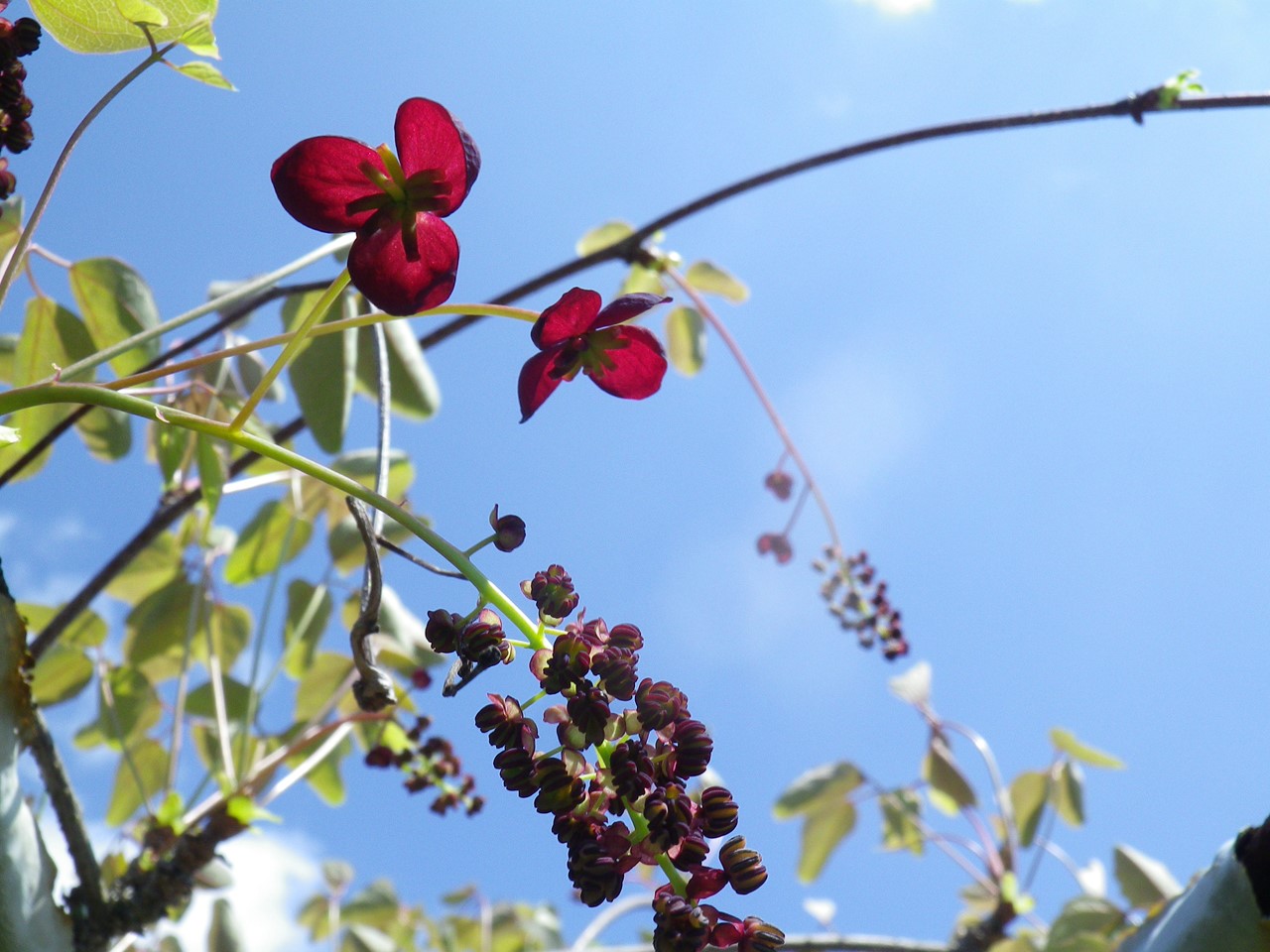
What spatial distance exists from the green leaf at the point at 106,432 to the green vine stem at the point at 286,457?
3.42 feet

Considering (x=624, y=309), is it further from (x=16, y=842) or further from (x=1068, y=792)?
(x=1068, y=792)

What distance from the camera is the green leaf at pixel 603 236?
2.30 m

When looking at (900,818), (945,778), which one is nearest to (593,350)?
(945,778)

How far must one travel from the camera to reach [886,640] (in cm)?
200

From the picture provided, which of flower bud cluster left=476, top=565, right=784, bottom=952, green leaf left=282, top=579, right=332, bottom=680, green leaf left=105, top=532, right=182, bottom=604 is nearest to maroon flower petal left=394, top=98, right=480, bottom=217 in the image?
flower bud cluster left=476, top=565, right=784, bottom=952

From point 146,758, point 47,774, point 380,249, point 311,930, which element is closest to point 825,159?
point 380,249

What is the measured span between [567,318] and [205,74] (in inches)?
20.2

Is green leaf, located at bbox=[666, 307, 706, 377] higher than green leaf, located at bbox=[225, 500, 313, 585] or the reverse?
higher

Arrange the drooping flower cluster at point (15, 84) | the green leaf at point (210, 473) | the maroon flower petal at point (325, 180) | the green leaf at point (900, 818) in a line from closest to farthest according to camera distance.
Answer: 1. the maroon flower petal at point (325, 180)
2. the drooping flower cluster at point (15, 84)
3. the green leaf at point (210, 473)
4. the green leaf at point (900, 818)

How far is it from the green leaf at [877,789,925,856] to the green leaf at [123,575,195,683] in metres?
1.67

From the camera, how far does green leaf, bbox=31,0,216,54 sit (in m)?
0.95

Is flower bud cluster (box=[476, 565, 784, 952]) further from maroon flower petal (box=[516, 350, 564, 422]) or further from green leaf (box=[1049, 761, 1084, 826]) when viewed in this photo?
green leaf (box=[1049, 761, 1084, 826])

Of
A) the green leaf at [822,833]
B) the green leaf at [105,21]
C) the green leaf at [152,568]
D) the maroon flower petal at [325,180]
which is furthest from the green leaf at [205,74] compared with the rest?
the green leaf at [822,833]

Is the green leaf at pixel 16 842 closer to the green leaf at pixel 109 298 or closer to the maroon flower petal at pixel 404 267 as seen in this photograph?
the maroon flower petal at pixel 404 267
